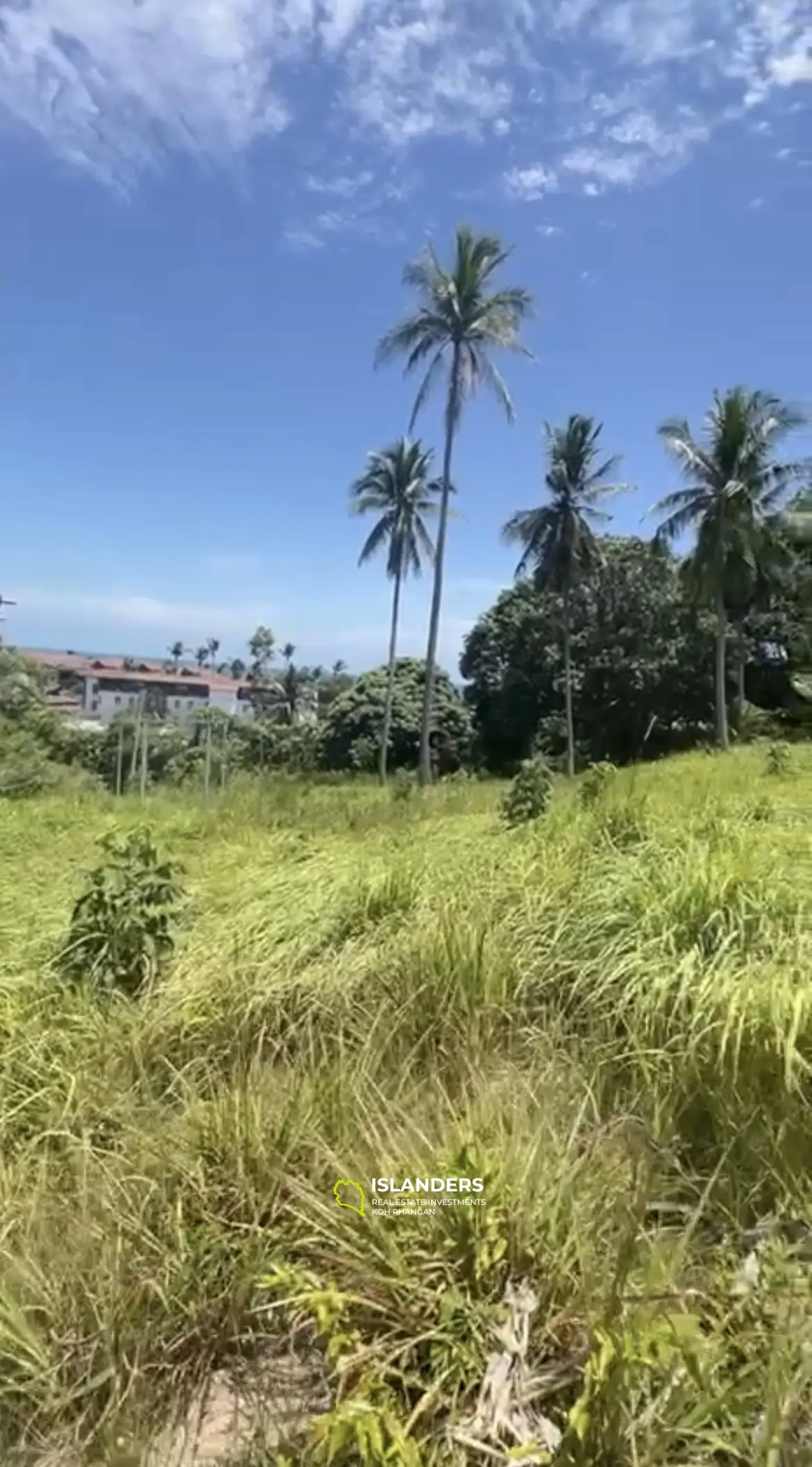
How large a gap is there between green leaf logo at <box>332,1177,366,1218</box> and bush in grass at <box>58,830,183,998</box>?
1.27 metres

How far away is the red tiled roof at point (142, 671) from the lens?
221 feet

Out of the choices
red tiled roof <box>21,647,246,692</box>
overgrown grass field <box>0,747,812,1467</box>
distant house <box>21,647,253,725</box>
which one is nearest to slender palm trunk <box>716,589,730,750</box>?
overgrown grass field <box>0,747,812,1467</box>

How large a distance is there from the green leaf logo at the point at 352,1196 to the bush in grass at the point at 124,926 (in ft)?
4.18

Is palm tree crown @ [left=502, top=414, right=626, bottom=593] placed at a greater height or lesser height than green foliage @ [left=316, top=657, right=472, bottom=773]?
greater

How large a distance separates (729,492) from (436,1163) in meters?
22.0

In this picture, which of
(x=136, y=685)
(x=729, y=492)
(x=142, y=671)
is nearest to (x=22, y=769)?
(x=729, y=492)

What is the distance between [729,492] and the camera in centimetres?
2125

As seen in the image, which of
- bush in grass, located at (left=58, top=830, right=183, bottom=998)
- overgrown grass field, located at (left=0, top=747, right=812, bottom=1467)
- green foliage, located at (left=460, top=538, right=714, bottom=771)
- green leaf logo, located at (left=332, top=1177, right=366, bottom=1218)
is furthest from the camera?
green foliage, located at (left=460, top=538, right=714, bottom=771)

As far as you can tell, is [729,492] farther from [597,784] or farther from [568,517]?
[597,784]

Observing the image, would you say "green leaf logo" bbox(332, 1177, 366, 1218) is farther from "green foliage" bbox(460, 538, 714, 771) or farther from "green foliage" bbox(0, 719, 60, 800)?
"green foliage" bbox(460, 538, 714, 771)

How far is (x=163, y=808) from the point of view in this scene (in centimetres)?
820

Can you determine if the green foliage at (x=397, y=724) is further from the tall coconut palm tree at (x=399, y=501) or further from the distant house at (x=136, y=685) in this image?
the distant house at (x=136, y=685)

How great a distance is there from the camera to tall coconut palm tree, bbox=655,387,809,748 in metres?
21.4

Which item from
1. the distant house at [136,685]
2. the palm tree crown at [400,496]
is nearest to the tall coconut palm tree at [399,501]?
the palm tree crown at [400,496]
